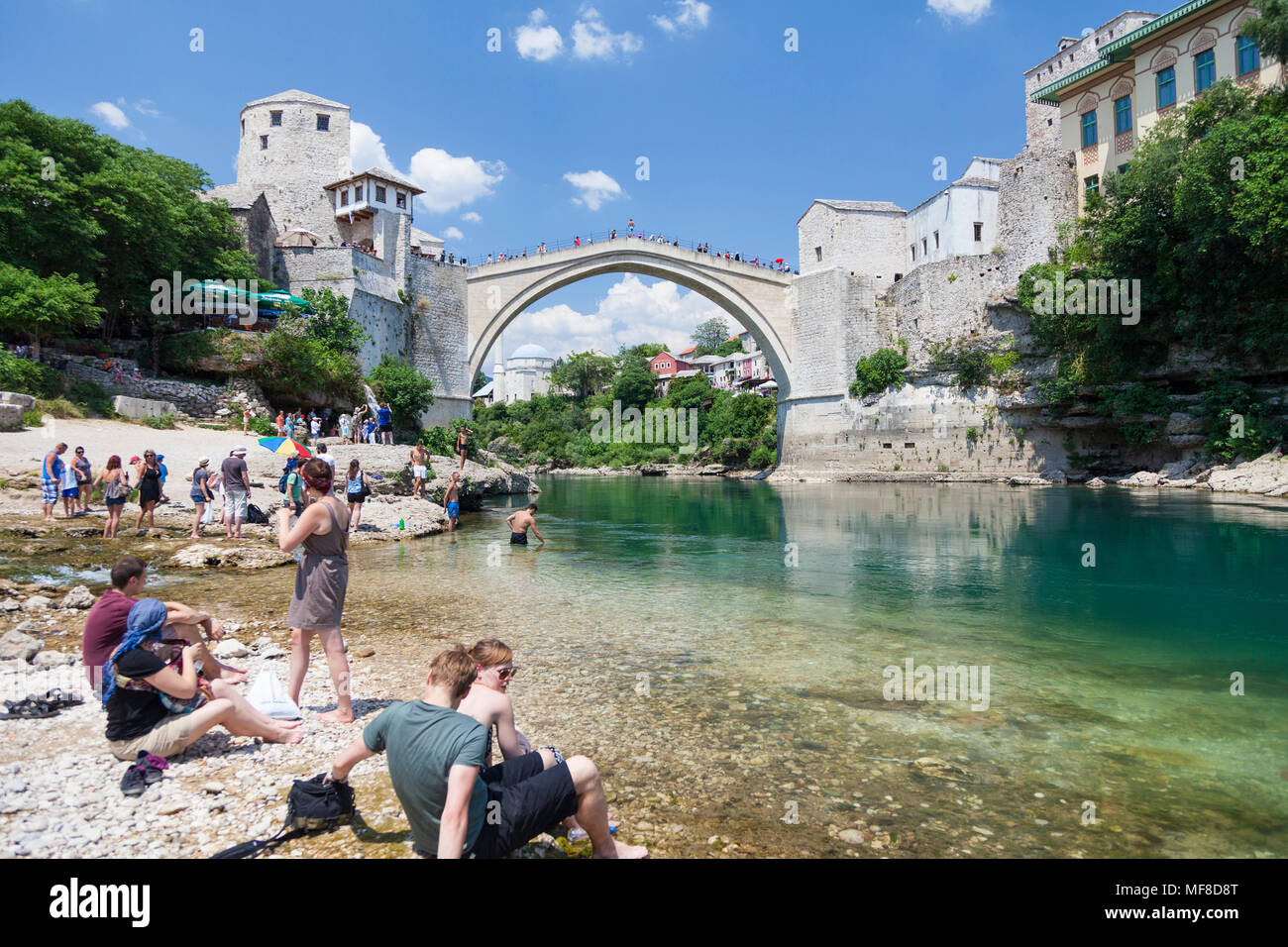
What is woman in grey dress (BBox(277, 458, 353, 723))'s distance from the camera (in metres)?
3.99

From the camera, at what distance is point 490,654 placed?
120 inches

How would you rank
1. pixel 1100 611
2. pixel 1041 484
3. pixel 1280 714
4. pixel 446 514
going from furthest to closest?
1. pixel 1041 484
2. pixel 446 514
3. pixel 1100 611
4. pixel 1280 714

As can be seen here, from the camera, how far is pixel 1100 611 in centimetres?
760

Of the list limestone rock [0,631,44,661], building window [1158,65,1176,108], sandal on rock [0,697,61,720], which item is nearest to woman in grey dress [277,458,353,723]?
sandal on rock [0,697,61,720]

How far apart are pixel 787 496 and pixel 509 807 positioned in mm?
24833

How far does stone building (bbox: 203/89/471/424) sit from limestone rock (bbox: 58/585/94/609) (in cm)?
2131

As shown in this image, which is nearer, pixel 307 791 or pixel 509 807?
pixel 509 807

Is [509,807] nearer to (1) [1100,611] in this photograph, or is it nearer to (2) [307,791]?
(2) [307,791]

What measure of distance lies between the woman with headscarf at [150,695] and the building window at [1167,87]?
33643mm

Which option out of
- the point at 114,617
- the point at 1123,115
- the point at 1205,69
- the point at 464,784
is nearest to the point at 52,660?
the point at 114,617

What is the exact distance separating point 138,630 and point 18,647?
272cm

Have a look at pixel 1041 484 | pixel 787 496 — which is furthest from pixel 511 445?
pixel 1041 484

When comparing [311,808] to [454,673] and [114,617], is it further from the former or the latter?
[114,617]
